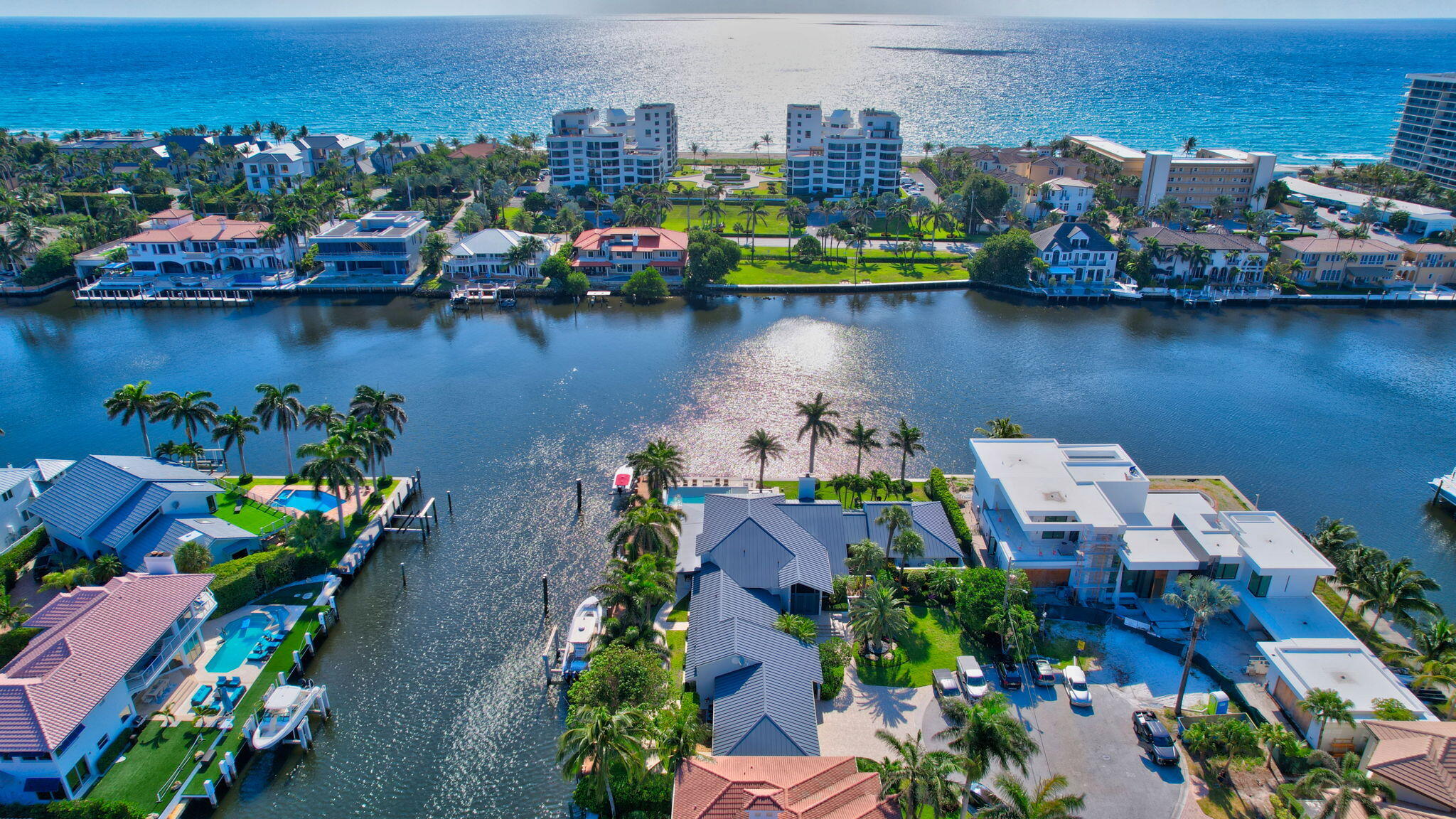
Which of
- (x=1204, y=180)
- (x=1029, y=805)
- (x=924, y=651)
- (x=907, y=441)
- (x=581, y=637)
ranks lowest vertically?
(x=924, y=651)

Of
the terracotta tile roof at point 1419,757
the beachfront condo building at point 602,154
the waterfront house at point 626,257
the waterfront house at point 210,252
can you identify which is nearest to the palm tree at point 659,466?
the terracotta tile roof at point 1419,757

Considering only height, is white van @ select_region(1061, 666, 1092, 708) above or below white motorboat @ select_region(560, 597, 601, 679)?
above

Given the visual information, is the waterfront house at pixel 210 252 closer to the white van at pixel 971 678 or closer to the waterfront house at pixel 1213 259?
the white van at pixel 971 678

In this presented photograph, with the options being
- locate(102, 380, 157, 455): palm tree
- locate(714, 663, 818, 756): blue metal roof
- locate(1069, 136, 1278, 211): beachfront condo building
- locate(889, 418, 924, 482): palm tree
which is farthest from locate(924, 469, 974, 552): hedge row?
locate(1069, 136, 1278, 211): beachfront condo building

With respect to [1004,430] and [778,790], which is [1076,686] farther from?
[1004,430]

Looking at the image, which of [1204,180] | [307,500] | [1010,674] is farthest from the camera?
[1204,180]

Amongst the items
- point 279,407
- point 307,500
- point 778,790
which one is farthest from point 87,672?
point 778,790

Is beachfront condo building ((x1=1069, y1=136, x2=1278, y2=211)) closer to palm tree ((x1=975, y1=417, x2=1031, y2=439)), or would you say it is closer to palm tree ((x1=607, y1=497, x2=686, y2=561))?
palm tree ((x1=975, y1=417, x2=1031, y2=439))
